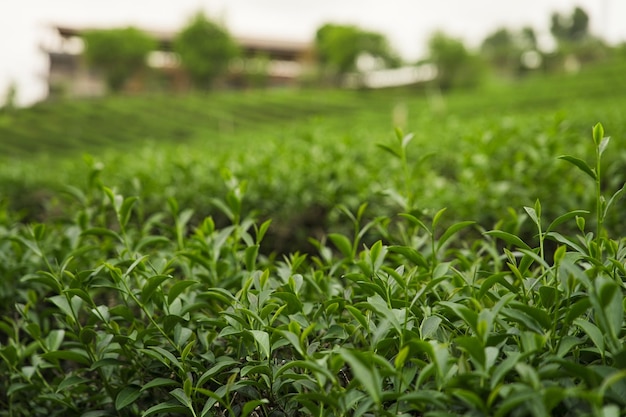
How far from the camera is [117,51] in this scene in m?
34.6

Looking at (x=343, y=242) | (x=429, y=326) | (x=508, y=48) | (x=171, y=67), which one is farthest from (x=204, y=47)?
(x=429, y=326)

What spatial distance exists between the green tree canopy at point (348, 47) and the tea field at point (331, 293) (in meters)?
34.7

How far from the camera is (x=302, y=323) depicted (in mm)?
1103

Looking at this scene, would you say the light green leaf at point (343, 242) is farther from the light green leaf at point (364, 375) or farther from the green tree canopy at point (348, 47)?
the green tree canopy at point (348, 47)

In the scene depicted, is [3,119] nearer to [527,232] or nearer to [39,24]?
[39,24]

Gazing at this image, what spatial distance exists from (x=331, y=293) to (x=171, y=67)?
43653mm

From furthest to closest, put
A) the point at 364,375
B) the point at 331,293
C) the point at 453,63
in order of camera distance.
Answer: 1. the point at 453,63
2. the point at 331,293
3. the point at 364,375

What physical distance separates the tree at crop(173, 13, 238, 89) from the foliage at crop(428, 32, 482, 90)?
1245 cm

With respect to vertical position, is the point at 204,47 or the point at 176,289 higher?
the point at 204,47

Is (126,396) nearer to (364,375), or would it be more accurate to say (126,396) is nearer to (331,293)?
(331,293)

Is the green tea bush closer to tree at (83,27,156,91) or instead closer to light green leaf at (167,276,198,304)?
light green leaf at (167,276,198,304)

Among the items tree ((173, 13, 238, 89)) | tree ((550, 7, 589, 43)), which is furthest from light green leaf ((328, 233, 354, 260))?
tree ((550, 7, 589, 43))

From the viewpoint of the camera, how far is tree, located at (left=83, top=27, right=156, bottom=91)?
114ft

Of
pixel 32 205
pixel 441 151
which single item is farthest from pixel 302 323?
pixel 32 205
